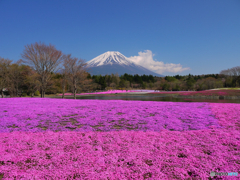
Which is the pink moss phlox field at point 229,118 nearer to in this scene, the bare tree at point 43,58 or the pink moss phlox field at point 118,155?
the pink moss phlox field at point 118,155

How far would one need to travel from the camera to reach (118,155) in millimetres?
5023

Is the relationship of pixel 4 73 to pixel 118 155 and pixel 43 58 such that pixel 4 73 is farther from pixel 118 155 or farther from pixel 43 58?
pixel 118 155

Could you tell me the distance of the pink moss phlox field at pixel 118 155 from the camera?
4004 mm

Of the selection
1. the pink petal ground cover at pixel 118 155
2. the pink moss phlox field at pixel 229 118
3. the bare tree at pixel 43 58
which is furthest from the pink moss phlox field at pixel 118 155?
the bare tree at pixel 43 58

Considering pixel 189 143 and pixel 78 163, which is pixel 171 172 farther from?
pixel 78 163

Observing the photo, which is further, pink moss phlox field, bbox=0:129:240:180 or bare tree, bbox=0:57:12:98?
bare tree, bbox=0:57:12:98

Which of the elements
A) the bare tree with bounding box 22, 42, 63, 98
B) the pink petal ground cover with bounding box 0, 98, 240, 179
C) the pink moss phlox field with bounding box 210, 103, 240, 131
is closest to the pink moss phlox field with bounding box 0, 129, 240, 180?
the pink petal ground cover with bounding box 0, 98, 240, 179

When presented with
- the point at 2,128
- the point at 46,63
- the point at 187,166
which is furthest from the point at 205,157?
the point at 46,63

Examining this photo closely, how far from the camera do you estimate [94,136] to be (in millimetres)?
7129

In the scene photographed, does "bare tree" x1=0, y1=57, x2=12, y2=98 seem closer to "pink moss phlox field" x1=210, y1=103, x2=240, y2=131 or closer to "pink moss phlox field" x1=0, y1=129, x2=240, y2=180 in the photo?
"pink moss phlox field" x1=0, y1=129, x2=240, y2=180

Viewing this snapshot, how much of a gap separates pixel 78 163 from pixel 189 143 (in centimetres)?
492

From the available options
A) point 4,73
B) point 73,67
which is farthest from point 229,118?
point 4,73

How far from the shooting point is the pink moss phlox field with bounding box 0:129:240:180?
4004 mm

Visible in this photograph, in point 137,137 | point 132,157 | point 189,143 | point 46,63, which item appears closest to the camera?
point 132,157
